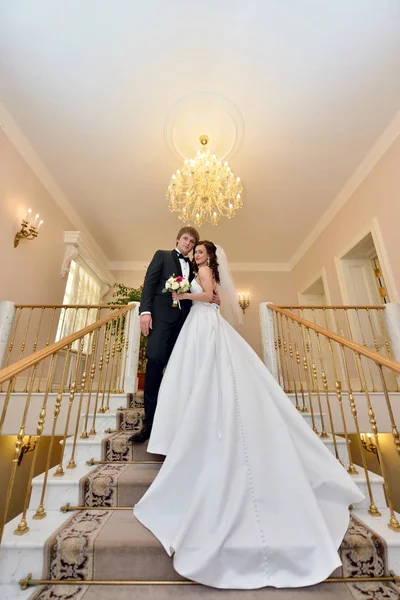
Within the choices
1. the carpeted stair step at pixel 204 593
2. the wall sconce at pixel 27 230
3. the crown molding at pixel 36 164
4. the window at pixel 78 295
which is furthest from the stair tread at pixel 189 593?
the crown molding at pixel 36 164

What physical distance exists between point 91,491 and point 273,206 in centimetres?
474

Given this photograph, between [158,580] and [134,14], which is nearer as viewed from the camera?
[158,580]

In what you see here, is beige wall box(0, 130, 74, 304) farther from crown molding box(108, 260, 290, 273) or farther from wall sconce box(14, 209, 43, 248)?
crown molding box(108, 260, 290, 273)

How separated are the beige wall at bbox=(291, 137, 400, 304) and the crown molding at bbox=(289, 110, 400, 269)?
0.23 ft

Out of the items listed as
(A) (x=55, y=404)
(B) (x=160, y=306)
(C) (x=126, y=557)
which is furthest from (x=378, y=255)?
(A) (x=55, y=404)

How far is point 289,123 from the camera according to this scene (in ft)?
11.3

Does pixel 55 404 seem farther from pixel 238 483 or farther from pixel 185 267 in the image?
pixel 238 483

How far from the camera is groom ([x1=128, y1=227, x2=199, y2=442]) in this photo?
2.09 metres

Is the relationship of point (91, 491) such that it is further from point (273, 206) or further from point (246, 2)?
point (273, 206)

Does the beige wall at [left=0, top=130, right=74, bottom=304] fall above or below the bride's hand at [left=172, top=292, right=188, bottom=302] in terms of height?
above

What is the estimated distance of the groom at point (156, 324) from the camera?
209cm

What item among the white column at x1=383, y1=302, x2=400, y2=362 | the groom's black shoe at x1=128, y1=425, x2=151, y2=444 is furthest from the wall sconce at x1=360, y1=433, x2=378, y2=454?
the groom's black shoe at x1=128, y1=425, x2=151, y2=444

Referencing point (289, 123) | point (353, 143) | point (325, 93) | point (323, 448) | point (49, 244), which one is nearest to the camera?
point (323, 448)

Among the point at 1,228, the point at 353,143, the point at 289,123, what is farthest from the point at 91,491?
the point at 353,143
